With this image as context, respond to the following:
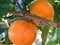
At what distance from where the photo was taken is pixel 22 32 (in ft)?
2.03

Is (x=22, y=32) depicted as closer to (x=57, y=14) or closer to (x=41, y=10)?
(x=41, y=10)

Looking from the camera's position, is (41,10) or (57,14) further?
(57,14)

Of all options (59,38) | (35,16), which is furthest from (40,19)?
(59,38)

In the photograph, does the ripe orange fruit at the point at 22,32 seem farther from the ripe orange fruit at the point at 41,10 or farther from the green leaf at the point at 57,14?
the green leaf at the point at 57,14

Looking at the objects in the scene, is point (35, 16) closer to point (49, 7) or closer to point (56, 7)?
point (49, 7)

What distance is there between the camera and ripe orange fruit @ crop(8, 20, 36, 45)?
0.62 meters

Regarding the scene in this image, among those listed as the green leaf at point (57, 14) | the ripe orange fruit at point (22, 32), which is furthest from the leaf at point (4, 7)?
the green leaf at point (57, 14)

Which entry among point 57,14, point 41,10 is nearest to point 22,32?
point 41,10

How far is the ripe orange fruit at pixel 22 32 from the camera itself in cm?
62

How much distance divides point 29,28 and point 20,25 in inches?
1.2

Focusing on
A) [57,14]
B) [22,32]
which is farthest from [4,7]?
[57,14]

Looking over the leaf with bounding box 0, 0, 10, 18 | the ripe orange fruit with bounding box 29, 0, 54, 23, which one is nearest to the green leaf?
the ripe orange fruit with bounding box 29, 0, 54, 23

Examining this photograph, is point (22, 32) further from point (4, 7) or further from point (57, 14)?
point (57, 14)

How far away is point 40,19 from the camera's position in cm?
58
